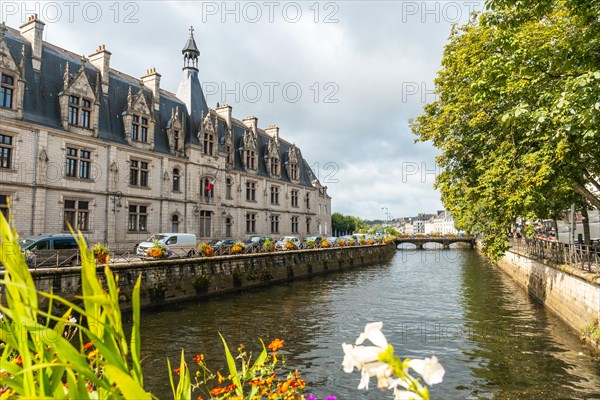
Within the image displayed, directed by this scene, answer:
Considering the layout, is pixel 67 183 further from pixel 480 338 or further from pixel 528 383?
pixel 528 383

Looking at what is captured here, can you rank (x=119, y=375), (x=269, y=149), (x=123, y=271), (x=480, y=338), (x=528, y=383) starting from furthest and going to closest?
(x=269, y=149)
(x=123, y=271)
(x=480, y=338)
(x=528, y=383)
(x=119, y=375)

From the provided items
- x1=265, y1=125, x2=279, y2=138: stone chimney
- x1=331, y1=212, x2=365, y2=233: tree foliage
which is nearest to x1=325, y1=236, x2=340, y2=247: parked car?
x1=265, y1=125, x2=279, y2=138: stone chimney

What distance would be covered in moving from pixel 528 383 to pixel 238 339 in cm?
826

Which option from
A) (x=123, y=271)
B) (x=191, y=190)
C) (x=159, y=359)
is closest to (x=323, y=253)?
(x=191, y=190)

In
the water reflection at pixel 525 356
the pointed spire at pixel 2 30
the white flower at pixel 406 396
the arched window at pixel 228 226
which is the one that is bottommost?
the water reflection at pixel 525 356

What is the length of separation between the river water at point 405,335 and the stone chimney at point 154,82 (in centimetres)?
1949

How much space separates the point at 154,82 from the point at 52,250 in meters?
21.3

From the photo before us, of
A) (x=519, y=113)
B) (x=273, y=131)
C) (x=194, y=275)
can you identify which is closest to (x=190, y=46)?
(x=273, y=131)

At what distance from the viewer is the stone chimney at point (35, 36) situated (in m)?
26.6

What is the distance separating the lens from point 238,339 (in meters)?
13.6

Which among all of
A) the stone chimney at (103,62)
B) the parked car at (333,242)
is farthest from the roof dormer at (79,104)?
the parked car at (333,242)

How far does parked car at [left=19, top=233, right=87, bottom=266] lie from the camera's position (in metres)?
16.4

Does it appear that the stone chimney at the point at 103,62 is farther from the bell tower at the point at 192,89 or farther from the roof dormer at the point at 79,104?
the bell tower at the point at 192,89

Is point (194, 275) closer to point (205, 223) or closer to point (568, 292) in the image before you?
point (205, 223)
